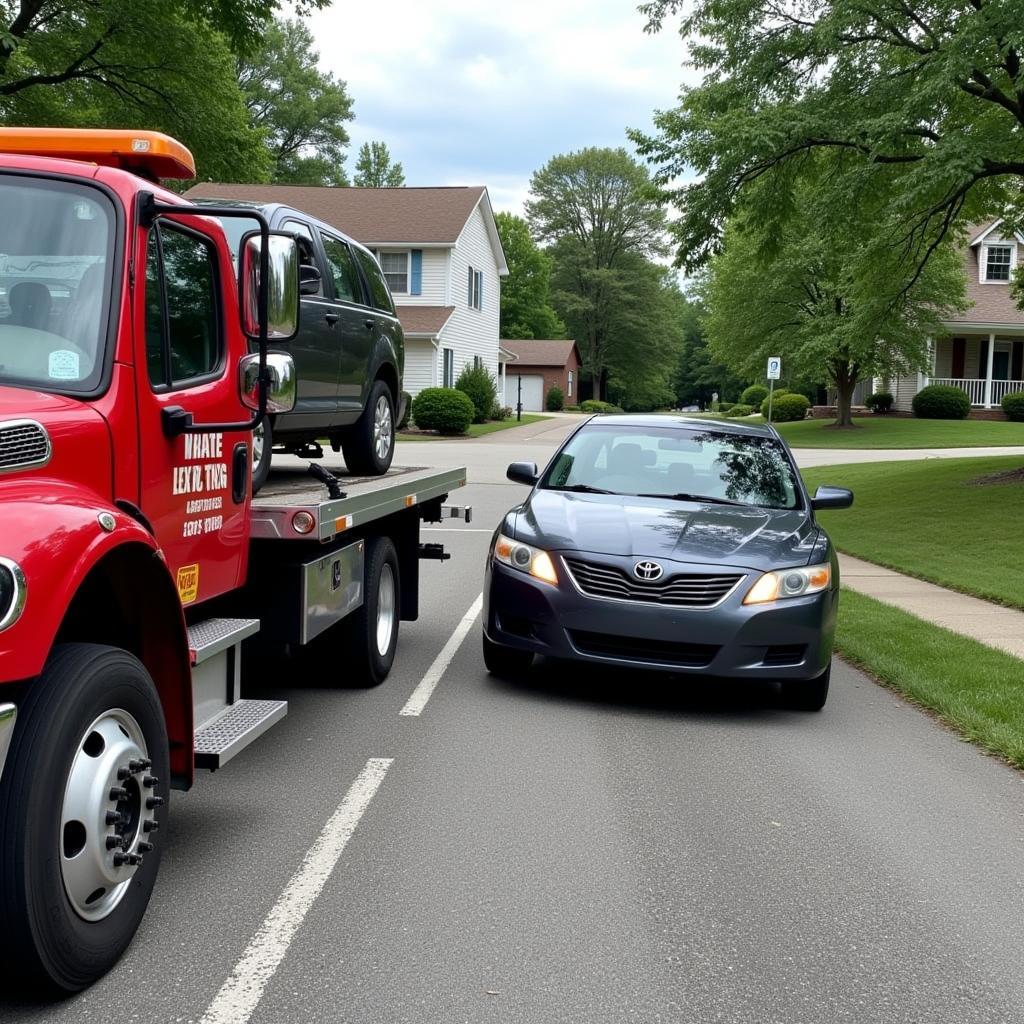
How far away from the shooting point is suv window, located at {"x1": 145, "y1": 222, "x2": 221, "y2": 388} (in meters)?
4.07

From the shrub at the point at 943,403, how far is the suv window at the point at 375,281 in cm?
4287

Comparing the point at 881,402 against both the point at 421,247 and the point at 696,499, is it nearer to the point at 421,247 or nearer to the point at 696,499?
the point at 421,247

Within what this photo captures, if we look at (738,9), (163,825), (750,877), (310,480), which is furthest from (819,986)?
(738,9)

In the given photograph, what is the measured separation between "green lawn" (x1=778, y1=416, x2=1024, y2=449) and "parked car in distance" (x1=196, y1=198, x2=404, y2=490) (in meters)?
32.1

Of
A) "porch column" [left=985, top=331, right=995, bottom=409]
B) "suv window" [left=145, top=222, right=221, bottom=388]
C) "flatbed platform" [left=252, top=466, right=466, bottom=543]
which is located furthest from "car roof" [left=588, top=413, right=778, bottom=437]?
"porch column" [left=985, top=331, right=995, bottom=409]

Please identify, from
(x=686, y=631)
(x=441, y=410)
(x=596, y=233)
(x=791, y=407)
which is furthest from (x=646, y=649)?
(x=596, y=233)

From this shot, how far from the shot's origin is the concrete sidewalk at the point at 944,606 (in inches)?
383

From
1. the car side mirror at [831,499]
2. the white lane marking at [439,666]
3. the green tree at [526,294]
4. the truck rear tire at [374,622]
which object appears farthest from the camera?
the green tree at [526,294]

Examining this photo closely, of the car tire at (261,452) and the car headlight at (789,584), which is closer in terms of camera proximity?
the car tire at (261,452)

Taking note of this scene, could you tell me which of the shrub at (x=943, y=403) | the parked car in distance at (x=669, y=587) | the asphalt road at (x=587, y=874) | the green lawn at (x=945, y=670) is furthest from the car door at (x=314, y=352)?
the shrub at (x=943, y=403)

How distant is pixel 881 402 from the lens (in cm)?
5156

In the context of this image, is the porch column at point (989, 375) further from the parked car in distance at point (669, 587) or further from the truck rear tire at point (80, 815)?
the truck rear tire at point (80, 815)

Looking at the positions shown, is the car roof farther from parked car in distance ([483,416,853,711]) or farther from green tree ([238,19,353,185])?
green tree ([238,19,353,185])

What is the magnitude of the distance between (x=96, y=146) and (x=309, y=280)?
235cm
